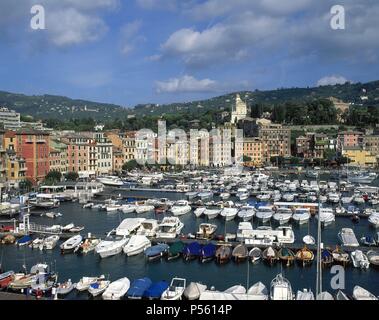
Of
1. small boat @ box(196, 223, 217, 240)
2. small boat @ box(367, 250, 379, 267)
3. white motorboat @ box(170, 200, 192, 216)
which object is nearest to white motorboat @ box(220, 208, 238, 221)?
white motorboat @ box(170, 200, 192, 216)

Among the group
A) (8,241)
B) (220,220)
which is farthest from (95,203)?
(8,241)

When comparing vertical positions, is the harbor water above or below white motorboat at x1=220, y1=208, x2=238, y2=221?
below

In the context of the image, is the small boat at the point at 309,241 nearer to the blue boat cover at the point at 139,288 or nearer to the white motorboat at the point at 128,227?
the white motorboat at the point at 128,227

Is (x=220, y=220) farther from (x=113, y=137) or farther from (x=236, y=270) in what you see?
(x=113, y=137)

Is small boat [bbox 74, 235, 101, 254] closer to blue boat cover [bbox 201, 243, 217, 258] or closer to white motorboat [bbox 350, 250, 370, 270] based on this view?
blue boat cover [bbox 201, 243, 217, 258]

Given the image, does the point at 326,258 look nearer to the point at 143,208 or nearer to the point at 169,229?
the point at 169,229
